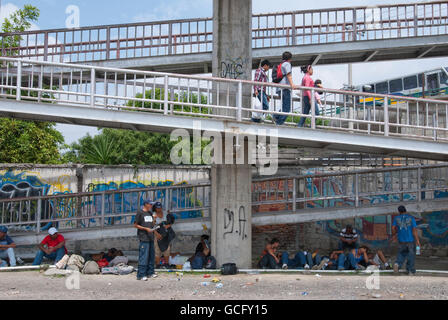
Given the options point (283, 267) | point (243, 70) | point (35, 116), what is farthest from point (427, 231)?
point (35, 116)

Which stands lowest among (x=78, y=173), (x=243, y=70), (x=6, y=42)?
(x=78, y=173)

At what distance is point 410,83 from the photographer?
23750 millimetres

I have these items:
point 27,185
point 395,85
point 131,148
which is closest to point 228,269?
point 27,185

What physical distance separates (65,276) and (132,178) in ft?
17.9

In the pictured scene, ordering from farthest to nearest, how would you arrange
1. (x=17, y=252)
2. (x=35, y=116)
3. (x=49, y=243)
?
(x=17, y=252) → (x=49, y=243) → (x=35, y=116)

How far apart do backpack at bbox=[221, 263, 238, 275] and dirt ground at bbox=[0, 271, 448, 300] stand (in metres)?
0.28

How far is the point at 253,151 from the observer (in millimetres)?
9547

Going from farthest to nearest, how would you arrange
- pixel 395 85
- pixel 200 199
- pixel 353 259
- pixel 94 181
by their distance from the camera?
pixel 395 85 < pixel 200 199 < pixel 94 181 < pixel 353 259

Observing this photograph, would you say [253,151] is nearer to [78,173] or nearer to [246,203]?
[246,203]

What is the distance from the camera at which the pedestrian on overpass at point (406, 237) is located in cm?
828

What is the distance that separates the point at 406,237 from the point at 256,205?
389cm

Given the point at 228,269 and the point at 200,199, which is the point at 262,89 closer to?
the point at 228,269

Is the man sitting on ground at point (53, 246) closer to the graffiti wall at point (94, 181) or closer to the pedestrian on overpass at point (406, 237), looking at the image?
the graffiti wall at point (94, 181)

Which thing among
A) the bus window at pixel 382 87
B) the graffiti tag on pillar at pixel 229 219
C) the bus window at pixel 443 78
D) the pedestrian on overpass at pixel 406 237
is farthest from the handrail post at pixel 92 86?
the bus window at pixel 382 87
